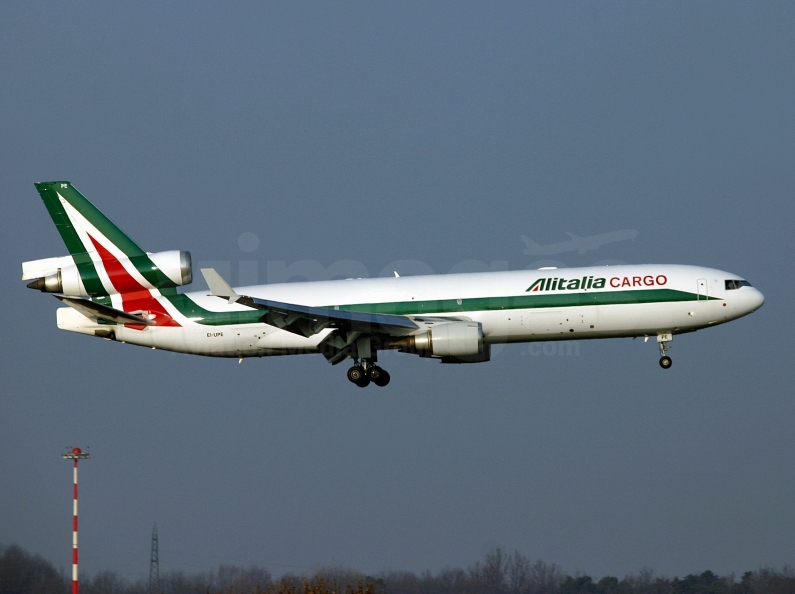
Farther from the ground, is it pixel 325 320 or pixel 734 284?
pixel 734 284

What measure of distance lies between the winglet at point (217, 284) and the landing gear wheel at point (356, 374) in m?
9.41

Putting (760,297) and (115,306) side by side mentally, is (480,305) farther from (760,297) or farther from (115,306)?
(115,306)

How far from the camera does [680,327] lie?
48.9 m

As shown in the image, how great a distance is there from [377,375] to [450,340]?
16.1ft

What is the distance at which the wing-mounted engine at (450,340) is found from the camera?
46656mm

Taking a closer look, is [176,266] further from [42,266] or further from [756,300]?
[756,300]

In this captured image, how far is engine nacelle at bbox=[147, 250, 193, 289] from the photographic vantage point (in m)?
51.0

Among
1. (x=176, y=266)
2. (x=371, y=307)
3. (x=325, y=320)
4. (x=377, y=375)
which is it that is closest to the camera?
(x=325, y=320)

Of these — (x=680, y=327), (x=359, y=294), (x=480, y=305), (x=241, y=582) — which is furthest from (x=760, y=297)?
(x=241, y=582)

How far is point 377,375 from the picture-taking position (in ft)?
164

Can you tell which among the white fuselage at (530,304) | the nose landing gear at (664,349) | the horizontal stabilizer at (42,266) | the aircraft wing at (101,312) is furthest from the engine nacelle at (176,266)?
the nose landing gear at (664,349)

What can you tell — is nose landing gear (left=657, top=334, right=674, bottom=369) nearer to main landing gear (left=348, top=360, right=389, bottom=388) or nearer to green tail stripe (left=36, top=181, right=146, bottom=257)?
main landing gear (left=348, top=360, right=389, bottom=388)

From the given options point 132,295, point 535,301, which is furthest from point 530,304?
point 132,295

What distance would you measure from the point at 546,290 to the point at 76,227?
22312 mm
